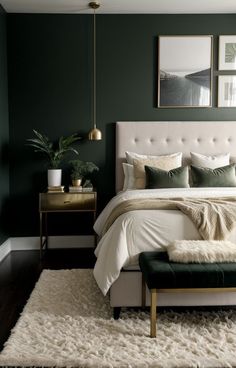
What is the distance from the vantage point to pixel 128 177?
4.54 meters

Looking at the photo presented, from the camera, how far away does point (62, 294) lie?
3.22 meters

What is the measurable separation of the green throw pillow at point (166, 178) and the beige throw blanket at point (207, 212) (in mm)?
997

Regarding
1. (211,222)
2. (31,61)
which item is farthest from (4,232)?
(211,222)

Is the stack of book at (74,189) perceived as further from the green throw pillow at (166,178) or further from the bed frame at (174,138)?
A: the green throw pillow at (166,178)

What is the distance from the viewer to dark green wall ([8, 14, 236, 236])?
474cm

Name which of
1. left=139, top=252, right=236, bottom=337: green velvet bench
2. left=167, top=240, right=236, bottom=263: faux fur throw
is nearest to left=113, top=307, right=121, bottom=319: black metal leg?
left=139, top=252, right=236, bottom=337: green velvet bench

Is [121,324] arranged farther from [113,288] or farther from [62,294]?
[62,294]

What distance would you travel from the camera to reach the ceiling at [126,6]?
4371 mm

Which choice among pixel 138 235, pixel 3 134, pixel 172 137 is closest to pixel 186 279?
pixel 138 235

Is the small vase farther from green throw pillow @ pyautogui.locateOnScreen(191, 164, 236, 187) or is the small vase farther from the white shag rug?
the white shag rug

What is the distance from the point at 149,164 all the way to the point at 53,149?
122cm

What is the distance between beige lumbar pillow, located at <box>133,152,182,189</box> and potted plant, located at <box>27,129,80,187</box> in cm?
83

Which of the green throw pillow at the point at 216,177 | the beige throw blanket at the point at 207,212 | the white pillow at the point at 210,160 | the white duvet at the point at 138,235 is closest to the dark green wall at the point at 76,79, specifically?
the white pillow at the point at 210,160

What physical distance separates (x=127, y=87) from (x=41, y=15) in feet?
4.31
